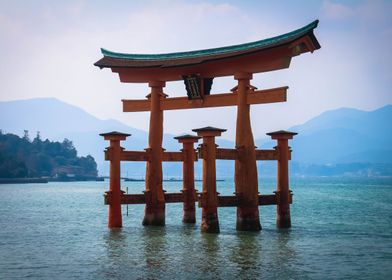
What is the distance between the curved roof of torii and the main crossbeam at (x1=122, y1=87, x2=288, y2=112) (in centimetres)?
90

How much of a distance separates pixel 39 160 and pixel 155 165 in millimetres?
153193

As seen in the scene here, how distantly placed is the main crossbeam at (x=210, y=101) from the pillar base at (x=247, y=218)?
4.09 m

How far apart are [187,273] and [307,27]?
9651 mm

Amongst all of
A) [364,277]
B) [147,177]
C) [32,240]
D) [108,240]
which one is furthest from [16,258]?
[364,277]

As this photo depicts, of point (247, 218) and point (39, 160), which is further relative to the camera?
point (39, 160)

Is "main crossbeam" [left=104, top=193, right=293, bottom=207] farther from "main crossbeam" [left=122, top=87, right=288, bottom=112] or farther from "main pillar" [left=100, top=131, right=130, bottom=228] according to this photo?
"main crossbeam" [left=122, top=87, right=288, bottom=112]

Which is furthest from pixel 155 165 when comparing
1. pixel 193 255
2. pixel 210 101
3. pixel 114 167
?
pixel 193 255

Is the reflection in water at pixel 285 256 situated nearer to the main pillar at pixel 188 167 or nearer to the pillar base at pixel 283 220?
the pillar base at pixel 283 220

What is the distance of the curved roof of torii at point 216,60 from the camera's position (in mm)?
19781

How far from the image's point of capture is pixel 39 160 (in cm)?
16950

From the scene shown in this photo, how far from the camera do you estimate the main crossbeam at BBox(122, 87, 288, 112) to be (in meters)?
20.0

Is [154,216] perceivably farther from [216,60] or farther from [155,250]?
[216,60]

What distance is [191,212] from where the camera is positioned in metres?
25.8

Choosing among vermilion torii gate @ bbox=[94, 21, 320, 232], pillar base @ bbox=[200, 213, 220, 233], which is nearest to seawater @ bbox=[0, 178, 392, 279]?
pillar base @ bbox=[200, 213, 220, 233]
